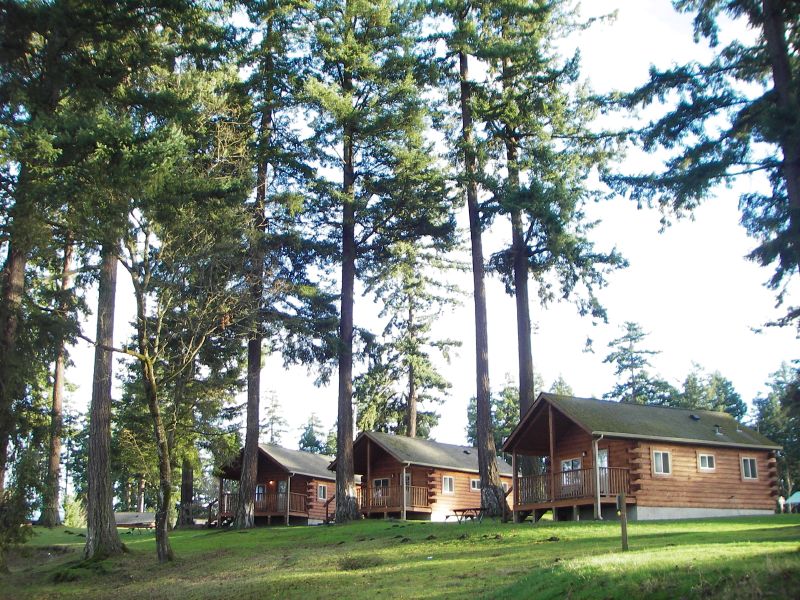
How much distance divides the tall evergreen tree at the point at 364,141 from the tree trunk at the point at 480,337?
73.9 inches

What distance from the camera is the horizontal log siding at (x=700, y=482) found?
26.8 metres

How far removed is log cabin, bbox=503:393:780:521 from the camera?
2648cm

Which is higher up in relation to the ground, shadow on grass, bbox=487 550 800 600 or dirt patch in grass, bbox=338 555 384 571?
shadow on grass, bbox=487 550 800 600

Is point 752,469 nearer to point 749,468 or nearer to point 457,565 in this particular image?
point 749,468

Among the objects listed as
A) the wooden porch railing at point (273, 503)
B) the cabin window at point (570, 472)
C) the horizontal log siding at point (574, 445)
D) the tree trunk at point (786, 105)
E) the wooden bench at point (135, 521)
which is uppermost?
the tree trunk at point (786, 105)

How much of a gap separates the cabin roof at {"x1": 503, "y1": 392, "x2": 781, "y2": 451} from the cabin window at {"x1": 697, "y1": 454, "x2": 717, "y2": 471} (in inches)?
19.7

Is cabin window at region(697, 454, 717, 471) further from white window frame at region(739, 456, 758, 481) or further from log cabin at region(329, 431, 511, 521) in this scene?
log cabin at region(329, 431, 511, 521)

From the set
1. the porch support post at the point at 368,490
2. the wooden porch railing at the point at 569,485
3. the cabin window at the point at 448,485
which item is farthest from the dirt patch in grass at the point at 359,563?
the cabin window at the point at 448,485

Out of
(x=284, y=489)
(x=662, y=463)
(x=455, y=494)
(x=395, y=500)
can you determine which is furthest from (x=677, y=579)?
(x=284, y=489)

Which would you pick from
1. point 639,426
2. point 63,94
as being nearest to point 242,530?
point 639,426

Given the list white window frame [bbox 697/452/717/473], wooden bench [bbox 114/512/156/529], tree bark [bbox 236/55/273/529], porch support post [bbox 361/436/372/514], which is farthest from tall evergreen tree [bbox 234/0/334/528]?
wooden bench [bbox 114/512/156/529]

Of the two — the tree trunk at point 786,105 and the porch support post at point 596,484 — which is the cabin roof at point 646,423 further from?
the tree trunk at point 786,105

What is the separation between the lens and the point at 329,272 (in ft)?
111

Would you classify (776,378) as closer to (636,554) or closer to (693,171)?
(693,171)
